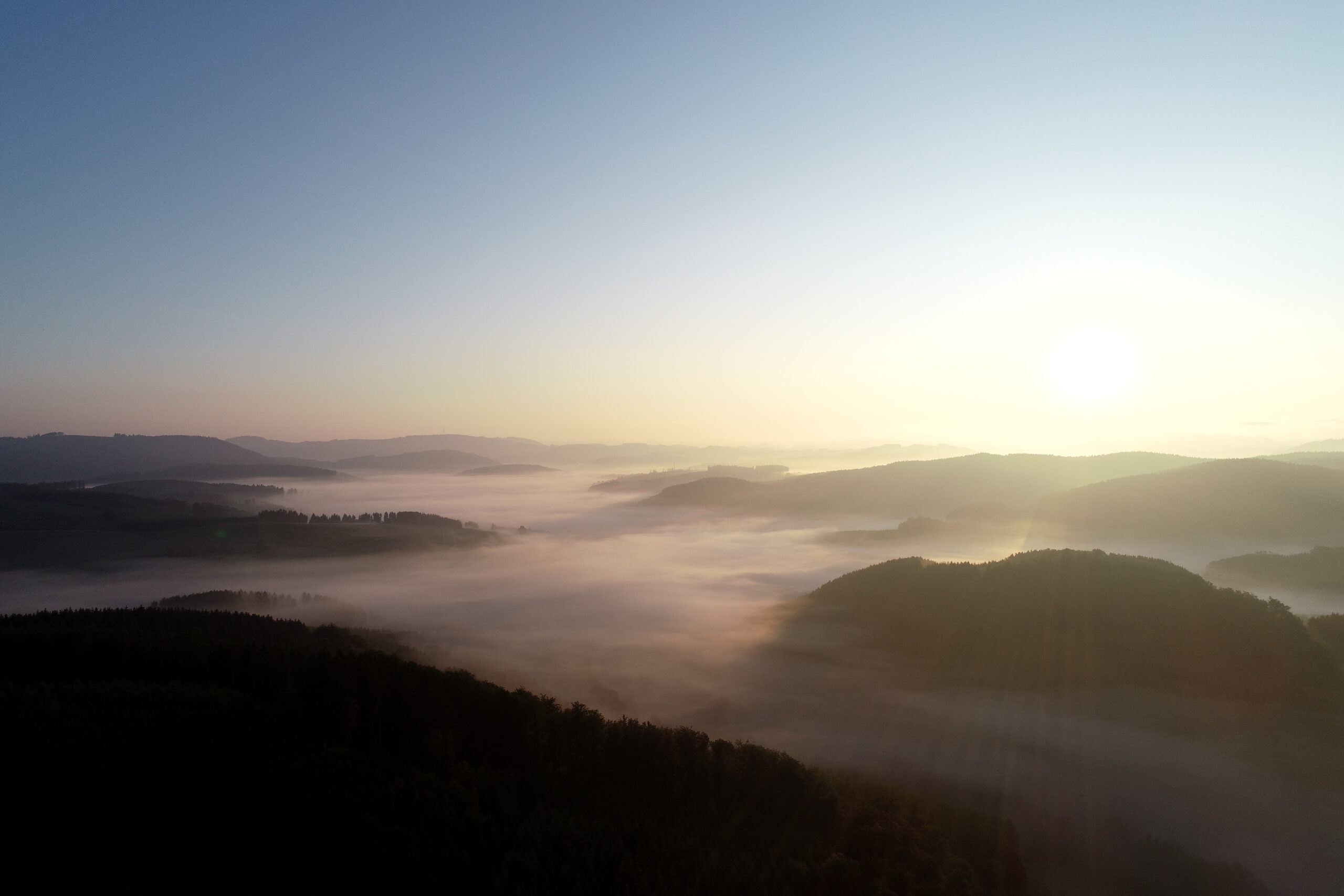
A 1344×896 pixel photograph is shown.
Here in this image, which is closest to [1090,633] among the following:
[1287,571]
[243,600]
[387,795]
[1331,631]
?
[1331,631]

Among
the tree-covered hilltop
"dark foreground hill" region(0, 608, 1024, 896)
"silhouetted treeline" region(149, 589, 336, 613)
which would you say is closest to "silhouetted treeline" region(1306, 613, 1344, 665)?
the tree-covered hilltop

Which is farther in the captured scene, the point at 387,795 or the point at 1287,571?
the point at 1287,571

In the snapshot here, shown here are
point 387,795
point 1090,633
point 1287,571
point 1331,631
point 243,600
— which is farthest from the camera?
point 1287,571

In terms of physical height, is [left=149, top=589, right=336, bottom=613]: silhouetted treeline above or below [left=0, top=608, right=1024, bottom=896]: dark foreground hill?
below

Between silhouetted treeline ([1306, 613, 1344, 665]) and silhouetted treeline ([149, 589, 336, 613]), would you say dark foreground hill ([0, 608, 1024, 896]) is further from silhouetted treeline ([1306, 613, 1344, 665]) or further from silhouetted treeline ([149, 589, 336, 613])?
silhouetted treeline ([149, 589, 336, 613])

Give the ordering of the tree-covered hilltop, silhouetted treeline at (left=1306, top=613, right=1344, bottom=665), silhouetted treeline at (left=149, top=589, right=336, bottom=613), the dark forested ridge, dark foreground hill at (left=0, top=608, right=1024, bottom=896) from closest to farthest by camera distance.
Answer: dark foreground hill at (left=0, top=608, right=1024, bottom=896) → the tree-covered hilltop → silhouetted treeline at (left=1306, top=613, right=1344, bottom=665) → silhouetted treeline at (left=149, top=589, right=336, bottom=613) → the dark forested ridge

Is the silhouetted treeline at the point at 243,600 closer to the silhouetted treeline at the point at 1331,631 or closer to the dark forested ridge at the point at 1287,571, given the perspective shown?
the silhouetted treeline at the point at 1331,631

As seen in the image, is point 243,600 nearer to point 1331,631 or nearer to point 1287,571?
point 1331,631
